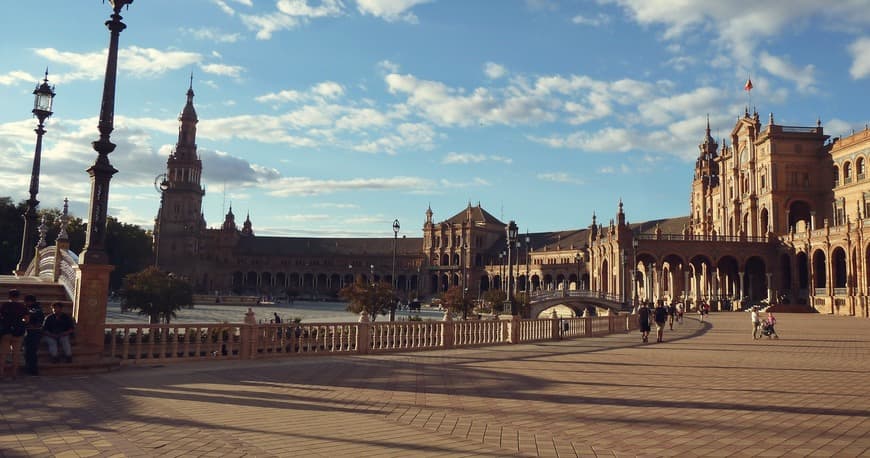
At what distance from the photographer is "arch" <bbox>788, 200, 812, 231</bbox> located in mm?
73125

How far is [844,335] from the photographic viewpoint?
30812 millimetres

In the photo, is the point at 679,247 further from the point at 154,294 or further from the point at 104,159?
the point at 104,159

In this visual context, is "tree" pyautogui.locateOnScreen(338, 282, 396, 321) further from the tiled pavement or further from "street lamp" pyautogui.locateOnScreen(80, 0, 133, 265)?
"street lamp" pyautogui.locateOnScreen(80, 0, 133, 265)

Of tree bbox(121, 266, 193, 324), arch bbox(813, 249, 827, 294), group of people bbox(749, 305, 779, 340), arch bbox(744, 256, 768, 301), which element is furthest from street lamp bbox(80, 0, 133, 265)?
arch bbox(744, 256, 768, 301)

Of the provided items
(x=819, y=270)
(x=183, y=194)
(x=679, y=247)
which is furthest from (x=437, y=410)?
(x=183, y=194)

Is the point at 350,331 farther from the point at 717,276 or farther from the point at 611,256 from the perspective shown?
the point at 717,276

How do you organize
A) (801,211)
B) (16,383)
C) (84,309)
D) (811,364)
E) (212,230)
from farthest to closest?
(212,230), (801,211), (811,364), (84,309), (16,383)

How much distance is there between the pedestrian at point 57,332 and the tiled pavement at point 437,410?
23.3 inches

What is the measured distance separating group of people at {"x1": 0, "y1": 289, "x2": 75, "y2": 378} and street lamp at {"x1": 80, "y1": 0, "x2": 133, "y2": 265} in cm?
155

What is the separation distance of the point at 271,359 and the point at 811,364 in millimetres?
14477

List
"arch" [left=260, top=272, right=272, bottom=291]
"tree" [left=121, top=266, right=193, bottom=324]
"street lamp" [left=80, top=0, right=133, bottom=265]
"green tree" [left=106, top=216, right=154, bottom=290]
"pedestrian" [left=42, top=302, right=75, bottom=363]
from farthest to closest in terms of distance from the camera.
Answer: "arch" [left=260, top=272, right=272, bottom=291] → "green tree" [left=106, top=216, right=154, bottom=290] → "tree" [left=121, top=266, right=193, bottom=324] → "street lamp" [left=80, top=0, right=133, bottom=265] → "pedestrian" [left=42, top=302, right=75, bottom=363]

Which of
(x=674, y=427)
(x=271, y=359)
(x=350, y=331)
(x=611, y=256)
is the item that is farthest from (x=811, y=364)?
(x=611, y=256)

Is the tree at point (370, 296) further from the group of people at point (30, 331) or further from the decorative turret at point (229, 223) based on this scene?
the decorative turret at point (229, 223)

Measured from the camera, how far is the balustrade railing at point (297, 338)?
14336 mm
